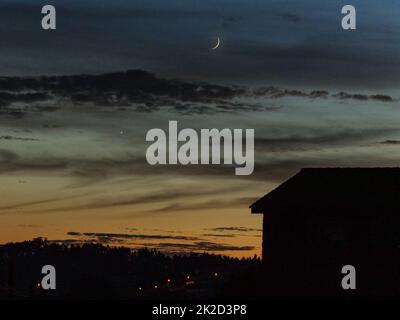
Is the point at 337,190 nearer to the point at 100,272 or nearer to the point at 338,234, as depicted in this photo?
the point at 338,234

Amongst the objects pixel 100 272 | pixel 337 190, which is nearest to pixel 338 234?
pixel 337 190

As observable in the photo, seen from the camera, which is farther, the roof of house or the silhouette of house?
the roof of house

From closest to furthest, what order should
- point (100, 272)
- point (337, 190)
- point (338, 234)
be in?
point (338, 234) → point (337, 190) → point (100, 272)

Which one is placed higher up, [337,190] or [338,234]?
[337,190]

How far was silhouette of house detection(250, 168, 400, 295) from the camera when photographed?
3669 cm

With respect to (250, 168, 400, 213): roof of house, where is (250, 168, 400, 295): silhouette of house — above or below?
below

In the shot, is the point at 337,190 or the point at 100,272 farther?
the point at 100,272

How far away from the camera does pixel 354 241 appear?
3681cm

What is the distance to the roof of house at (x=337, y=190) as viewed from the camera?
3688 cm

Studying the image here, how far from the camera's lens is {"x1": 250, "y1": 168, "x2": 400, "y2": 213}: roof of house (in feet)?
121

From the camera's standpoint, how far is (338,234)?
37.0 metres

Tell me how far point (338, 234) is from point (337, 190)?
178 cm
